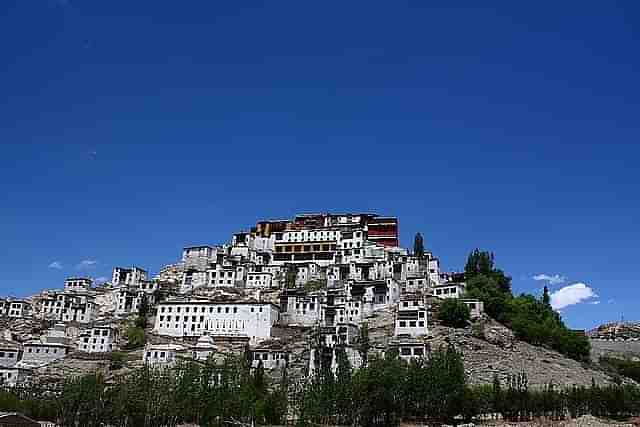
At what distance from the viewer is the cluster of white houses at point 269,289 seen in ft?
226

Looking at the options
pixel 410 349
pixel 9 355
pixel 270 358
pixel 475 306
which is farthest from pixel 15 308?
pixel 475 306

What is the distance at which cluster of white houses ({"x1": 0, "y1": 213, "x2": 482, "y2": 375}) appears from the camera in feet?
226

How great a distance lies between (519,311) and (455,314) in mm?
10395

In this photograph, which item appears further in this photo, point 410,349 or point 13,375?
point 13,375

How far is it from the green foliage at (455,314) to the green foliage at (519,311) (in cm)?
458

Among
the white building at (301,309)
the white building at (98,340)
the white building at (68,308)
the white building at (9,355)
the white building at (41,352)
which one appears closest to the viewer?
the white building at (9,355)

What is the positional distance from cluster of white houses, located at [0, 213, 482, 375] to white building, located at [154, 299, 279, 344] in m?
0.12

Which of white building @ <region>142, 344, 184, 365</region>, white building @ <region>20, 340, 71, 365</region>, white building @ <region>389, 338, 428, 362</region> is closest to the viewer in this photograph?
white building @ <region>389, 338, 428, 362</region>

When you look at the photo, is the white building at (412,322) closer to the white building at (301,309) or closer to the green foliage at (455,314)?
the green foliage at (455,314)

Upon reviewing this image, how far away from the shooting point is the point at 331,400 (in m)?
49.7

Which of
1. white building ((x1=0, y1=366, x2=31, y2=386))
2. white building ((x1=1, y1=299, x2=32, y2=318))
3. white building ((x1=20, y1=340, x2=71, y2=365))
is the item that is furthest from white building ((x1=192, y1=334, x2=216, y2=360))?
white building ((x1=1, y1=299, x2=32, y2=318))

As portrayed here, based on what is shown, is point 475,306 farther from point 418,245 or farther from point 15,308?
point 15,308

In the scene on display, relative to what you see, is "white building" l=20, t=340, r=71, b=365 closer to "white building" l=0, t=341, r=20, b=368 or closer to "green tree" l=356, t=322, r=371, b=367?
"white building" l=0, t=341, r=20, b=368

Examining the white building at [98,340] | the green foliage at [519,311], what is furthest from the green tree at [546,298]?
the white building at [98,340]
